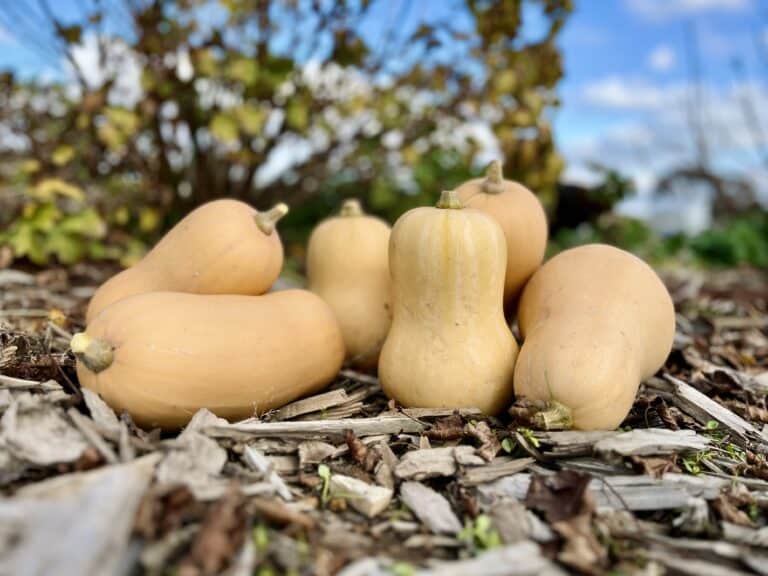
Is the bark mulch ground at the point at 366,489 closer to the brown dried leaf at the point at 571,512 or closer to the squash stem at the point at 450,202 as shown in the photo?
the brown dried leaf at the point at 571,512

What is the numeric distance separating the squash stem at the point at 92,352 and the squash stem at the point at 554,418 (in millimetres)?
1090

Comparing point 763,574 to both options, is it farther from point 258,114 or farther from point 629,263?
point 258,114

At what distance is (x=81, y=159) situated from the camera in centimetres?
480

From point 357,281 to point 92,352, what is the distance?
0.94m

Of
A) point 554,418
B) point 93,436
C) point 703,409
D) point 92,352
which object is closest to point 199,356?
point 92,352

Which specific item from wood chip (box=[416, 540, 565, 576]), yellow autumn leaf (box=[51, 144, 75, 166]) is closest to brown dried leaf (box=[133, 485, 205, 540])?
wood chip (box=[416, 540, 565, 576])

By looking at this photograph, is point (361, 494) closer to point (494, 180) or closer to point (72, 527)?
point (72, 527)

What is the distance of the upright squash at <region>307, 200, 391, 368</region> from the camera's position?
245 cm

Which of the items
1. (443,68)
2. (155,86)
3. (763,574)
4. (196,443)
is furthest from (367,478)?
(443,68)

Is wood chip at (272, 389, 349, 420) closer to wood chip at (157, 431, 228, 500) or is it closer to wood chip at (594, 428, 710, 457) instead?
wood chip at (157, 431, 228, 500)

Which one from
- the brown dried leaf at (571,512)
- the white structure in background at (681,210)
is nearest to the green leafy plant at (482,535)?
the brown dried leaf at (571,512)

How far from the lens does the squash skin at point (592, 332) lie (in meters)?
1.84

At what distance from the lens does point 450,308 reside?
6.67ft

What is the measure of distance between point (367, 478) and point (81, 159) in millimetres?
3859
